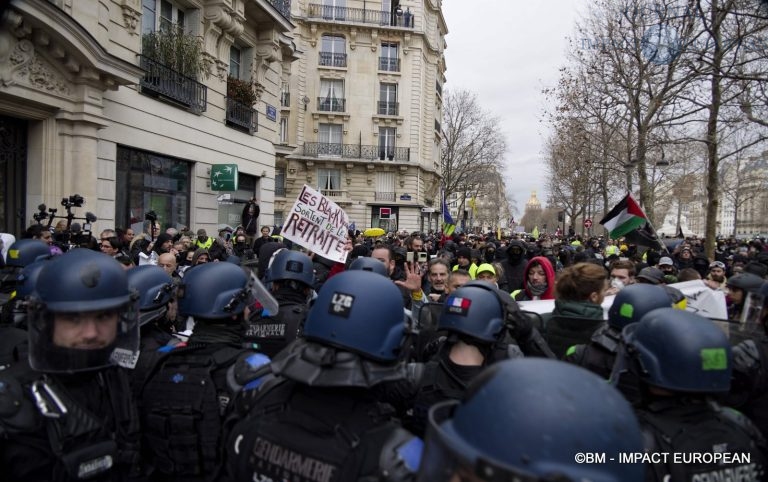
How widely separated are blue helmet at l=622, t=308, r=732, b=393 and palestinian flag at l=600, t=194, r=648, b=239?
7.45 m

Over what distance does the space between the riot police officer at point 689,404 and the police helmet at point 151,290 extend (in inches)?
104

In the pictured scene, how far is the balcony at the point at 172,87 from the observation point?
12.3 metres

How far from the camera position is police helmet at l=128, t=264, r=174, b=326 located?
318 cm

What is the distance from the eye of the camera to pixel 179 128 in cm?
1365

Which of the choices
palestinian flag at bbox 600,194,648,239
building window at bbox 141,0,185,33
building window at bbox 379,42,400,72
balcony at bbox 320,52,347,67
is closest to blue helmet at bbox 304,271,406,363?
palestinian flag at bbox 600,194,648,239

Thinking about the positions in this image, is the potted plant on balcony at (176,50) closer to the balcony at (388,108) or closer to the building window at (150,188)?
the building window at (150,188)

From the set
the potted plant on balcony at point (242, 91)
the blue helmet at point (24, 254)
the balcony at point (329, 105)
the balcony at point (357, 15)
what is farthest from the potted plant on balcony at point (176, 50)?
the balcony at point (357, 15)

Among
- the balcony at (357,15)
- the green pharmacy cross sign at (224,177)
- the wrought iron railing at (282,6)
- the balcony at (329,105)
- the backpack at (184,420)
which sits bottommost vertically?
the backpack at (184,420)

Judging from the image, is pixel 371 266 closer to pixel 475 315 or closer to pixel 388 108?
pixel 475 315

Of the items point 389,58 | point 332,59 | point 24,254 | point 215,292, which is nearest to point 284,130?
point 332,59

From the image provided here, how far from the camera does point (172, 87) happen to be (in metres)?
13.2

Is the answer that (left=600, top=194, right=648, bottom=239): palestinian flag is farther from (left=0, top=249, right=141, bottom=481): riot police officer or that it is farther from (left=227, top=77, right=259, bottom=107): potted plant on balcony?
(left=227, top=77, right=259, bottom=107): potted plant on balcony

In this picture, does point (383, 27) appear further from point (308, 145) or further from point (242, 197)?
point (242, 197)

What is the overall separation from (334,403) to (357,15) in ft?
132
